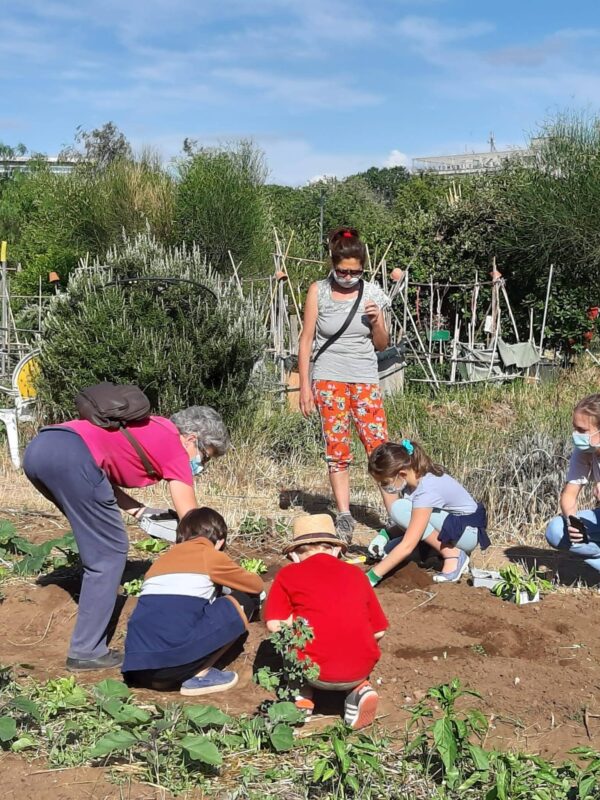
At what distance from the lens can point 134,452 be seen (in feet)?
12.5

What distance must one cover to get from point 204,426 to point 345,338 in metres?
1.74

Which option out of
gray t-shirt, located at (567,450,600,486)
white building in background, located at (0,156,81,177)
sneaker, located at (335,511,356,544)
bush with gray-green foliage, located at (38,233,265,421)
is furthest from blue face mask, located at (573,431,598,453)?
white building in background, located at (0,156,81,177)

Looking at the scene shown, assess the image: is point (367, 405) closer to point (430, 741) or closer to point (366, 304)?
point (366, 304)

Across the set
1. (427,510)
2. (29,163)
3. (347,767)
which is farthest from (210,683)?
(29,163)

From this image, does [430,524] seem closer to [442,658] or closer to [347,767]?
[442,658]

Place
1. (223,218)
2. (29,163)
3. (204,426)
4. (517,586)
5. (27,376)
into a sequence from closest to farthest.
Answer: (204,426)
(517,586)
(27,376)
(223,218)
(29,163)

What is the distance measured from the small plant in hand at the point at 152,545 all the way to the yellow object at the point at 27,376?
3.75 meters

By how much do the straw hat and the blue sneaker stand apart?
0.59 m

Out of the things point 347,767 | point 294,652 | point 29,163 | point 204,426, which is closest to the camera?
point 347,767

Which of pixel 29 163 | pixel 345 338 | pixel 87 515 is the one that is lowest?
pixel 87 515

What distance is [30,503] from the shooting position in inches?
256

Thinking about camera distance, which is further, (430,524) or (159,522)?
(430,524)

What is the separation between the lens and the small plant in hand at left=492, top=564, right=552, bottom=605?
172 inches

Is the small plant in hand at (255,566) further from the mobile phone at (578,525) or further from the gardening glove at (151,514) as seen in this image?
the mobile phone at (578,525)
